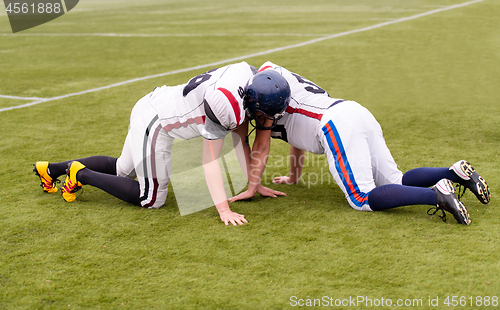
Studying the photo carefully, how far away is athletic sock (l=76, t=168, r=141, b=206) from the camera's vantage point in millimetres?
3549

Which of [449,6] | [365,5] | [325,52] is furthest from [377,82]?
[365,5]

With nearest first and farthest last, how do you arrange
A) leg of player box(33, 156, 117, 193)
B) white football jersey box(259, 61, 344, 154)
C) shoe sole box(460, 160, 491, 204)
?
shoe sole box(460, 160, 491, 204), white football jersey box(259, 61, 344, 154), leg of player box(33, 156, 117, 193)

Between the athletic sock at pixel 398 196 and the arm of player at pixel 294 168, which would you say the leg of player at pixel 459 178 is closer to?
the athletic sock at pixel 398 196

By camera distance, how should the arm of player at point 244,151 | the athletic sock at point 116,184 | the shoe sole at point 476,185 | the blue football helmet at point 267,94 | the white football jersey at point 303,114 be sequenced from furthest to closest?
the arm of player at point 244,151 < the athletic sock at point 116,184 < the white football jersey at point 303,114 < the shoe sole at point 476,185 < the blue football helmet at point 267,94

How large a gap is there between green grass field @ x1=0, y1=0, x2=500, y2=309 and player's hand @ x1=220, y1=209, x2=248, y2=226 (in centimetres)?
6

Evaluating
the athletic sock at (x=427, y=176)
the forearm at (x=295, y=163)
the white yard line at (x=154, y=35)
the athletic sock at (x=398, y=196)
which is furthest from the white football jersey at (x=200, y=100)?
the white yard line at (x=154, y=35)

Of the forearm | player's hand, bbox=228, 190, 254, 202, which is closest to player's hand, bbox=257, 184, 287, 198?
player's hand, bbox=228, 190, 254, 202

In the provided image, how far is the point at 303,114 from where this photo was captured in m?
3.48

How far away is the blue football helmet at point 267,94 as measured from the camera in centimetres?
311

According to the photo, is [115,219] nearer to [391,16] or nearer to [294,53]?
[294,53]

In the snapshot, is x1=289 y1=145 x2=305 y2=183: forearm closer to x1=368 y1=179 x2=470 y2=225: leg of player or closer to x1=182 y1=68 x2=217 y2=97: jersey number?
x1=368 y1=179 x2=470 y2=225: leg of player

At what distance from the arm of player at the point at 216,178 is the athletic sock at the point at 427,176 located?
124 centimetres

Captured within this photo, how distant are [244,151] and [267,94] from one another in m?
0.77

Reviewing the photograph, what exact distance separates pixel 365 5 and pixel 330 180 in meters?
13.5
